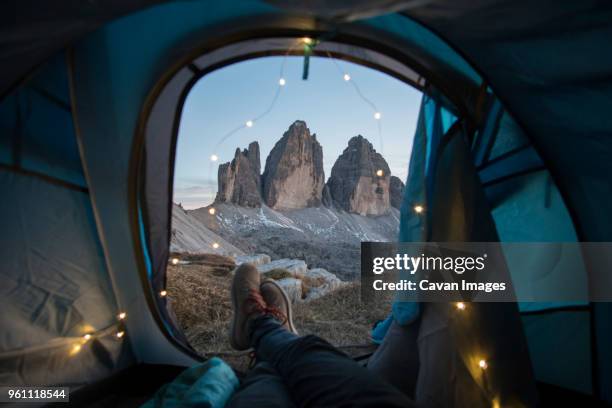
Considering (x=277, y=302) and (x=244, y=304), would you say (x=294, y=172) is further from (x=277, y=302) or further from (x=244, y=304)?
(x=244, y=304)

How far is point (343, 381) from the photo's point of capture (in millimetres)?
757

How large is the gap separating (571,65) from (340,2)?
685 millimetres

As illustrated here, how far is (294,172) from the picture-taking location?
34.8 meters

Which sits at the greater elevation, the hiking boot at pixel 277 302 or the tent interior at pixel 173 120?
the tent interior at pixel 173 120

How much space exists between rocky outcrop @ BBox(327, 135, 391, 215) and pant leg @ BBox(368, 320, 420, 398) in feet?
117

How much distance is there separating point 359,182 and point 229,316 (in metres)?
34.9

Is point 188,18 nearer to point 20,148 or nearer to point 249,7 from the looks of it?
point 249,7

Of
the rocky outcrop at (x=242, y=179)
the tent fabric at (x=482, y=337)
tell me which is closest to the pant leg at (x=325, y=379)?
the tent fabric at (x=482, y=337)

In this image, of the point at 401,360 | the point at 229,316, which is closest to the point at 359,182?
the point at 229,316

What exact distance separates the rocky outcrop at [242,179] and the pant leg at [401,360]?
28.3 meters

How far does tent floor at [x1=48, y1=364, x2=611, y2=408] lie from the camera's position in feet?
3.91

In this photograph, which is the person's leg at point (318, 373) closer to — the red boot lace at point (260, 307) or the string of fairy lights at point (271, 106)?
the red boot lace at point (260, 307)

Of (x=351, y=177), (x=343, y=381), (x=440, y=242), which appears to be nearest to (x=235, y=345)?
(x=343, y=381)

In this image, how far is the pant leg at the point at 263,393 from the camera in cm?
75
